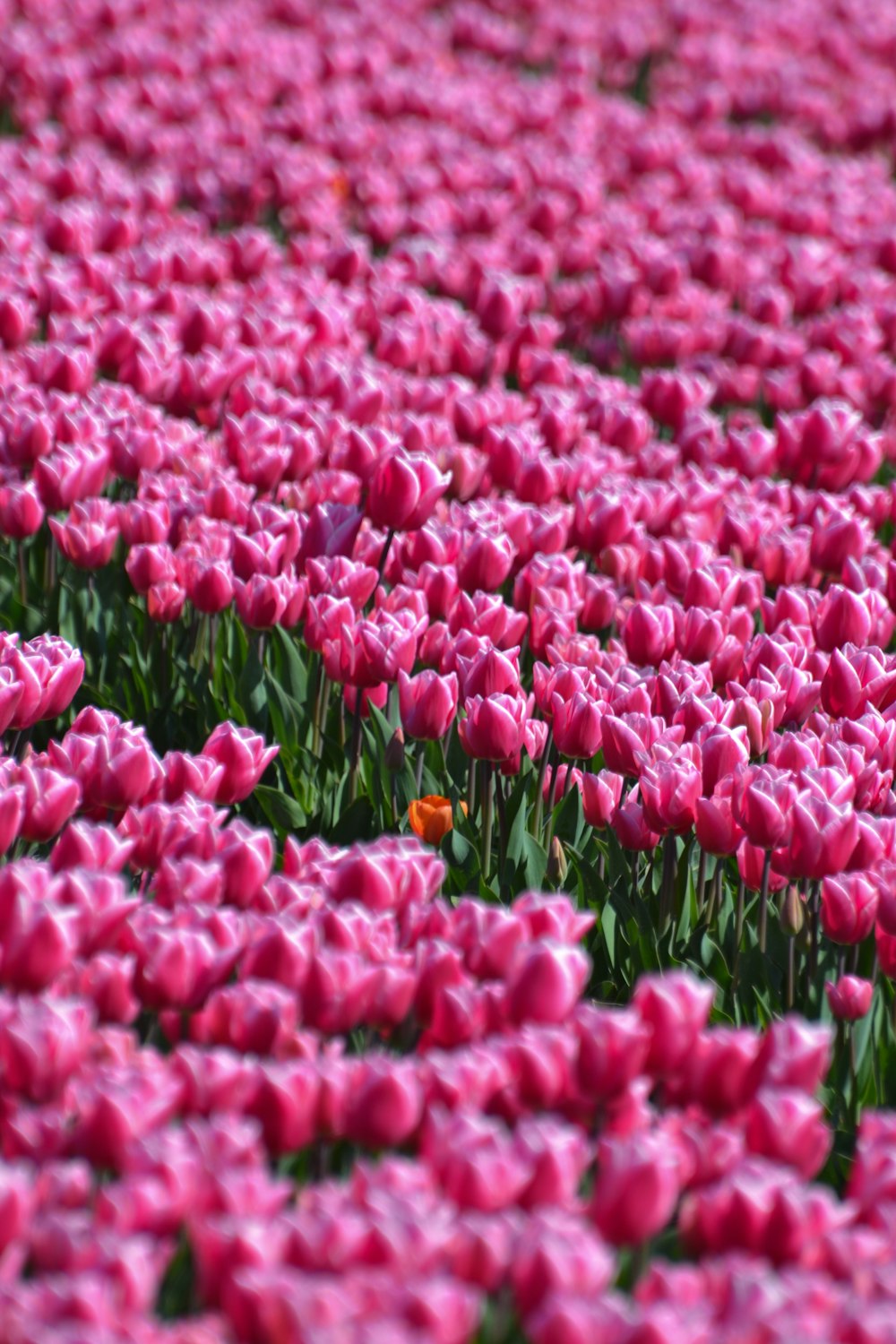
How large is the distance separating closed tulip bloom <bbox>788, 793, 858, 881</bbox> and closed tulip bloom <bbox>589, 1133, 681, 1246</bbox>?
2.82 ft

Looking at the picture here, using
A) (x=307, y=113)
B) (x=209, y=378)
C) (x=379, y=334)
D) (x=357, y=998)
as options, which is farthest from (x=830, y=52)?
(x=357, y=998)

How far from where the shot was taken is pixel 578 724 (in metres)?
3.12

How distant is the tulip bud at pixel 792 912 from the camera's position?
2.94 metres

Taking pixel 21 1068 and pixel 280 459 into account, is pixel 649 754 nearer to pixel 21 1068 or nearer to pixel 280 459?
pixel 21 1068

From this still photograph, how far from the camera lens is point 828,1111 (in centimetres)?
271

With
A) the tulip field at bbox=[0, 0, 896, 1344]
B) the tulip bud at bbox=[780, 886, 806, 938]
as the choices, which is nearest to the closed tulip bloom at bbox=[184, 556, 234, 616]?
the tulip field at bbox=[0, 0, 896, 1344]

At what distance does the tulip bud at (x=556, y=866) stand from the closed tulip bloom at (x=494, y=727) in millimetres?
214

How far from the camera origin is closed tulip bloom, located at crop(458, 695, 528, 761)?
3031mm

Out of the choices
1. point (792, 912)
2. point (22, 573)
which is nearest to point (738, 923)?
point (792, 912)

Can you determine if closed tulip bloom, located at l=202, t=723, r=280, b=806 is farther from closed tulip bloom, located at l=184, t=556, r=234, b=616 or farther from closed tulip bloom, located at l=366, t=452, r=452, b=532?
closed tulip bloom, located at l=366, t=452, r=452, b=532

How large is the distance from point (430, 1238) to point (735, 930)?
1392 millimetres

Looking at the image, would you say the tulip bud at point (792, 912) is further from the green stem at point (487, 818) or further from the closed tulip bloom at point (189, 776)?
the closed tulip bloom at point (189, 776)

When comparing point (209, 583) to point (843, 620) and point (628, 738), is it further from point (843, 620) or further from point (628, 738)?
point (843, 620)

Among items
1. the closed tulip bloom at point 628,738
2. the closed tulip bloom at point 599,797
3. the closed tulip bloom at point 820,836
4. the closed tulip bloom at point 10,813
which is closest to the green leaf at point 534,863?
the closed tulip bloom at point 599,797
